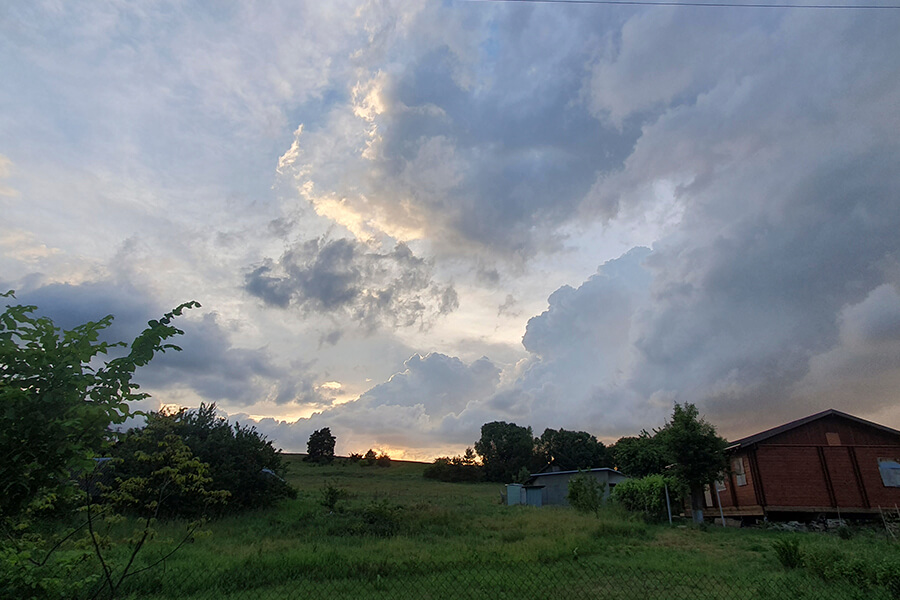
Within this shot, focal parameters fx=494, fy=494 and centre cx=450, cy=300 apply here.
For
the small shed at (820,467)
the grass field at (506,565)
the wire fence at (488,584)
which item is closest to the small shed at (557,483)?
the small shed at (820,467)

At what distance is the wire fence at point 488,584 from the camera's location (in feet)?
29.1

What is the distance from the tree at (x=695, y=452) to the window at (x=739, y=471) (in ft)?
6.24

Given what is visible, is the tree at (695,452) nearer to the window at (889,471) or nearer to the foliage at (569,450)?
the window at (889,471)

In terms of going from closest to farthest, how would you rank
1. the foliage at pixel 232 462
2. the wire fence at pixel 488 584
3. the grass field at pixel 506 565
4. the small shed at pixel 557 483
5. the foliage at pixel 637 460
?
Result: 1. the wire fence at pixel 488 584
2. the grass field at pixel 506 565
3. the foliage at pixel 232 462
4. the foliage at pixel 637 460
5. the small shed at pixel 557 483

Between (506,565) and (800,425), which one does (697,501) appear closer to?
(800,425)

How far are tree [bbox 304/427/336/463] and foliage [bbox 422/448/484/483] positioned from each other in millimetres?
18649

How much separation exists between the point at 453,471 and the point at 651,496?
57.7 m

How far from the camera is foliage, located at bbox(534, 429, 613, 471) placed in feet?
288

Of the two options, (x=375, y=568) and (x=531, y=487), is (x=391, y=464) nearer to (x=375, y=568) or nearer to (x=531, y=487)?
(x=531, y=487)

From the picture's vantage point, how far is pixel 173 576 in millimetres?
10109

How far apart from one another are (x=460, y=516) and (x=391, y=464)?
7748 centimetres

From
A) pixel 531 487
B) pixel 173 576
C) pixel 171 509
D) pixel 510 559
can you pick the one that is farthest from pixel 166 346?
pixel 531 487

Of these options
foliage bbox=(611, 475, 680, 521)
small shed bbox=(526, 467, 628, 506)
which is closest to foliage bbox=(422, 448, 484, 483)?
small shed bbox=(526, 467, 628, 506)

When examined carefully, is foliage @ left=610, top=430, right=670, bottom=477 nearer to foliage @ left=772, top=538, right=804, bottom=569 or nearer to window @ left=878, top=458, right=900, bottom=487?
window @ left=878, top=458, right=900, bottom=487
